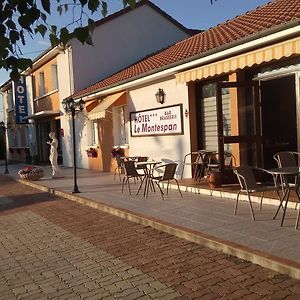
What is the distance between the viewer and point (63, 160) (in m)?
25.0

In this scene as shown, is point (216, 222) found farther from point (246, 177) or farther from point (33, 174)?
point (33, 174)

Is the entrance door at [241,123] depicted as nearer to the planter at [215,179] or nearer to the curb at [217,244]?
the planter at [215,179]

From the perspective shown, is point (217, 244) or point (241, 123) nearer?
point (217, 244)

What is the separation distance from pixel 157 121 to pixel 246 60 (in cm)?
563

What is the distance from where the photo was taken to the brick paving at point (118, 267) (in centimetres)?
482

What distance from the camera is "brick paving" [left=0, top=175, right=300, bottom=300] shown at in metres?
4.82

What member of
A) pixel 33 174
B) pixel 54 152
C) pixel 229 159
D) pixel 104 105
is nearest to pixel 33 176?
pixel 33 174

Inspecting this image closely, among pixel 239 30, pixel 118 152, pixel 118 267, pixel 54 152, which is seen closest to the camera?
pixel 118 267

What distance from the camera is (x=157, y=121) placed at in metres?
14.6

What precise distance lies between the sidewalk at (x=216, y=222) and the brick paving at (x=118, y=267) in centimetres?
15

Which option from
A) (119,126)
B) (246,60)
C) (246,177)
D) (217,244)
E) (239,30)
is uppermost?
(239,30)

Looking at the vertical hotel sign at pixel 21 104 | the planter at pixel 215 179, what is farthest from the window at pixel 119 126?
the vertical hotel sign at pixel 21 104

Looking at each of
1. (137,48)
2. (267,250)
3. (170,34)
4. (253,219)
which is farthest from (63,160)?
(267,250)

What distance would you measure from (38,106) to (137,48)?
8.65 meters
